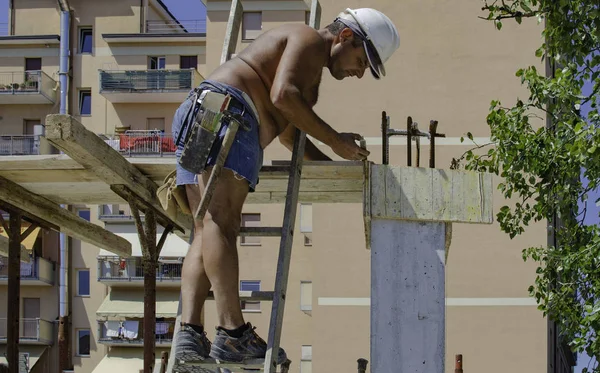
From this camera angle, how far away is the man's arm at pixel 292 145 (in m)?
7.12

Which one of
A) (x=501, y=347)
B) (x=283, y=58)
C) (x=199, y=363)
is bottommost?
(x=501, y=347)

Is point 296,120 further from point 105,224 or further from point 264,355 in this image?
point 105,224

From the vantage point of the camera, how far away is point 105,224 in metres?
51.1

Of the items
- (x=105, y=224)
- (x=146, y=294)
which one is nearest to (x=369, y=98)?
(x=105, y=224)

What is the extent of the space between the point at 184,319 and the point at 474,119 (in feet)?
109

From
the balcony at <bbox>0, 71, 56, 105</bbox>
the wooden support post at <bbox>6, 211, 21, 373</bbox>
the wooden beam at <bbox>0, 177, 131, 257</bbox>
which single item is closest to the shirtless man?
the wooden beam at <bbox>0, 177, 131, 257</bbox>

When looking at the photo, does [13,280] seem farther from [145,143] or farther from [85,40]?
[85,40]

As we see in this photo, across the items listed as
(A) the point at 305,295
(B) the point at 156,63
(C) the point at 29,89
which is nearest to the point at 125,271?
(C) the point at 29,89

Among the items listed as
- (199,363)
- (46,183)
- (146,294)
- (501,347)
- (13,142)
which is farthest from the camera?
(13,142)

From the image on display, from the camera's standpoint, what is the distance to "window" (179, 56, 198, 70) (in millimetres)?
52344

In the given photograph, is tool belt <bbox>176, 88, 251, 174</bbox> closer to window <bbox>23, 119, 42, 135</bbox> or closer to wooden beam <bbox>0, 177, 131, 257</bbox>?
wooden beam <bbox>0, 177, 131, 257</bbox>

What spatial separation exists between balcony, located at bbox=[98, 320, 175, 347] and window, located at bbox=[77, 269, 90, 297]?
2090 mm

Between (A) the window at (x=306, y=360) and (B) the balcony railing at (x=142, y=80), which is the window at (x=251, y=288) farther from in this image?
(B) the balcony railing at (x=142, y=80)

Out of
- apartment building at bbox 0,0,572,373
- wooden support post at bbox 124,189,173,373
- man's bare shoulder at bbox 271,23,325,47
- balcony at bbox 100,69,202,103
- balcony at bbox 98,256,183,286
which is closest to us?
man's bare shoulder at bbox 271,23,325,47
